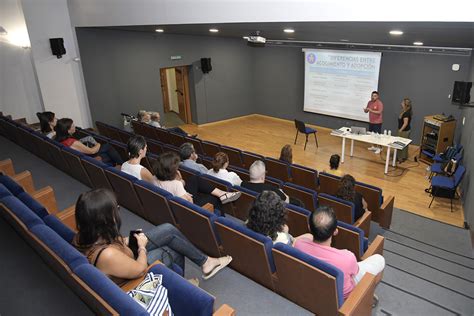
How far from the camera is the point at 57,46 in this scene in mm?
7957

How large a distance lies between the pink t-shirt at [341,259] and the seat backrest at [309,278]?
15cm

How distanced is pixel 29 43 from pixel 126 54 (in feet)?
7.41

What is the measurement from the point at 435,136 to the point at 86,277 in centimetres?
766

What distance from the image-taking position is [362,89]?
9.38 metres

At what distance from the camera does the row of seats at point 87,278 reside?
68.7 inches

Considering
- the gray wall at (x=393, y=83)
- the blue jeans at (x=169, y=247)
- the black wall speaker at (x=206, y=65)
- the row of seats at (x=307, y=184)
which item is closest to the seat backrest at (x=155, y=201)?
the blue jeans at (x=169, y=247)

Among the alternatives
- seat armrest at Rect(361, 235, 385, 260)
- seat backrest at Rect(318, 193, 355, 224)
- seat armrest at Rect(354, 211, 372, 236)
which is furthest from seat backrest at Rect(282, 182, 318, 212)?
seat armrest at Rect(361, 235, 385, 260)

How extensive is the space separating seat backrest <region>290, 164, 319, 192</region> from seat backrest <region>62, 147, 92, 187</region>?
292 centimetres

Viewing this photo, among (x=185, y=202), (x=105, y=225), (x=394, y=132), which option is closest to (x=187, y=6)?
(x=185, y=202)

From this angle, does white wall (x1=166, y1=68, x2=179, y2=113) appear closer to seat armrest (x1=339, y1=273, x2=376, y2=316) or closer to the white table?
the white table

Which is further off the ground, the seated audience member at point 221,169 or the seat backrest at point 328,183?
the seated audience member at point 221,169

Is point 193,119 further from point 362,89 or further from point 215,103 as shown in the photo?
point 362,89

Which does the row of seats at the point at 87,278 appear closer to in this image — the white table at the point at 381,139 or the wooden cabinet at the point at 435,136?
the white table at the point at 381,139

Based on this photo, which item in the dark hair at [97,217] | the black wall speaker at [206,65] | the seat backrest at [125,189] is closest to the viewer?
the dark hair at [97,217]
